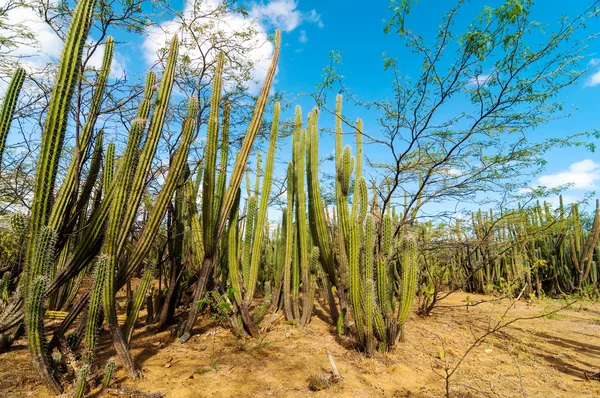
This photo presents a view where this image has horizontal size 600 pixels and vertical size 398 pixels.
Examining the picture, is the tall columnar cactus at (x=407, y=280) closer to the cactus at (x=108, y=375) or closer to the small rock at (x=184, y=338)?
the small rock at (x=184, y=338)

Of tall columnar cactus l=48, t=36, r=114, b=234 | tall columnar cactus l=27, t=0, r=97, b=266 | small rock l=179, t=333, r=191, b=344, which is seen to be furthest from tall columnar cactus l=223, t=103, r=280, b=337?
tall columnar cactus l=27, t=0, r=97, b=266

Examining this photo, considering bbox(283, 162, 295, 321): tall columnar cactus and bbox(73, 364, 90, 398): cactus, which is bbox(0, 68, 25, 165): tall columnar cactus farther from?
bbox(283, 162, 295, 321): tall columnar cactus

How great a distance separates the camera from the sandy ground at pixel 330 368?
288cm

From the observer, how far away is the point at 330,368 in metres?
3.34

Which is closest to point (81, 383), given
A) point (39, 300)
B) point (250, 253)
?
point (39, 300)

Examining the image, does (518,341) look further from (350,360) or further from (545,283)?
(545,283)

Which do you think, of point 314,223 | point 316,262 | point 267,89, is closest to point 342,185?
point 314,223

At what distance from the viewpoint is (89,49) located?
3.40 m

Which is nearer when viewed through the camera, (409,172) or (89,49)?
(89,49)

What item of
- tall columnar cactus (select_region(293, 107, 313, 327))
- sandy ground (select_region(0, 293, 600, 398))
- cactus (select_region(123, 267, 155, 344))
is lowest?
sandy ground (select_region(0, 293, 600, 398))

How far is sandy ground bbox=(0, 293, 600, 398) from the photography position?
288cm

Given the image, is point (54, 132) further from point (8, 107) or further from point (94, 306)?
point (94, 306)

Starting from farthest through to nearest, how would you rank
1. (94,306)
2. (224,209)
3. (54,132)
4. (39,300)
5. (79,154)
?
(224,209), (79,154), (94,306), (54,132), (39,300)

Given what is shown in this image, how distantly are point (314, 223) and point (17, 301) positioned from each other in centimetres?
325
